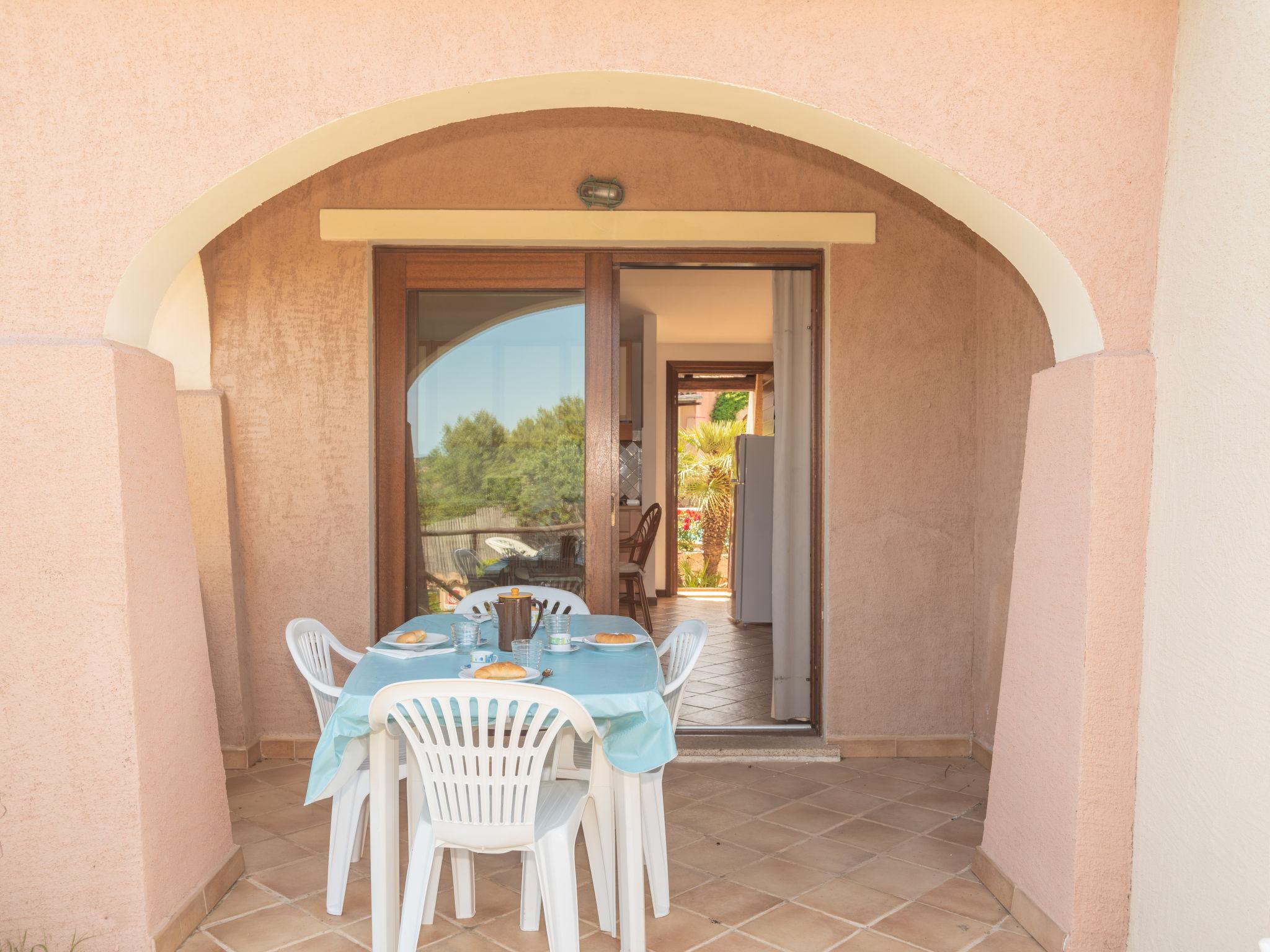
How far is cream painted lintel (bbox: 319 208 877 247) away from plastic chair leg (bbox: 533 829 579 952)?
277cm

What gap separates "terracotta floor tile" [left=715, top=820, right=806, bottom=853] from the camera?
3326 millimetres

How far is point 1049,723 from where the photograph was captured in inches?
105

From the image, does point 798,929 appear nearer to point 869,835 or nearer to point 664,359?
point 869,835

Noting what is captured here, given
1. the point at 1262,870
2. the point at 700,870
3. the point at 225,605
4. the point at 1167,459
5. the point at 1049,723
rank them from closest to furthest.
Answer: the point at 1262,870
the point at 1167,459
the point at 1049,723
the point at 700,870
the point at 225,605

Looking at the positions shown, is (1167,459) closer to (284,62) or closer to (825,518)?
(825,518)

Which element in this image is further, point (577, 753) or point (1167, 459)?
point (577, 753)

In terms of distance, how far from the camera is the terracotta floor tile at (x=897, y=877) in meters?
2.97

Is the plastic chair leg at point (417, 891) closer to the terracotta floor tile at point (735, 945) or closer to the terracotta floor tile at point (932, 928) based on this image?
the terracotta floor tile at point (735, 945)

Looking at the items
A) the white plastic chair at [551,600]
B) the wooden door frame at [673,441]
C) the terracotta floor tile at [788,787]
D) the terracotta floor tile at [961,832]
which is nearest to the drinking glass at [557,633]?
the white plastic chair at [551,600]

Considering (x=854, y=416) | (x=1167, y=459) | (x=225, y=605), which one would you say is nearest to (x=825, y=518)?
(x=854, y=416)

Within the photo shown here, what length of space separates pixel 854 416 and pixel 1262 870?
8.51 feet

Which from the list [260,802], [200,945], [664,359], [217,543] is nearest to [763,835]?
[200,945]

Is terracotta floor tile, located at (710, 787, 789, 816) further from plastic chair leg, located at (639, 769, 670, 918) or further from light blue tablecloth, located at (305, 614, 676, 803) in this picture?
light blue tablecloth, located at (305, 614, 676, 803)

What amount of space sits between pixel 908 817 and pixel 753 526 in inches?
163
